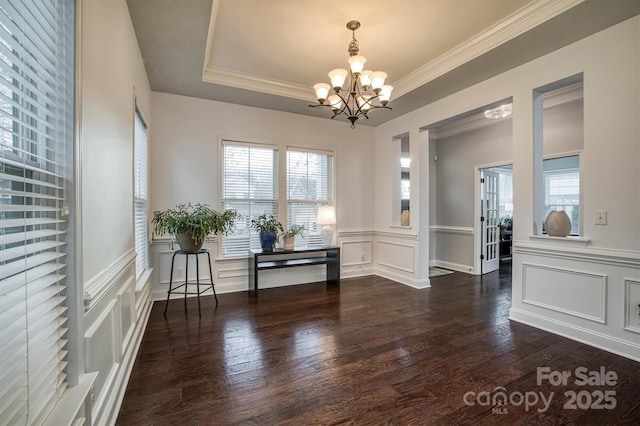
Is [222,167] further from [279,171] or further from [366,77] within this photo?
[366,77]

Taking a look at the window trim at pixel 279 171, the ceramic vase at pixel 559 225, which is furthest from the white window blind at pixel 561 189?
the window trim at pixel 279 171

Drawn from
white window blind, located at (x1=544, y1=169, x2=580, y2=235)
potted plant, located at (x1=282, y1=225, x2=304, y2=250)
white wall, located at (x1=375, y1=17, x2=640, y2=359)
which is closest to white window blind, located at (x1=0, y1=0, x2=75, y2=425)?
potted plant, located at (x1=282, y1=225, x2=304, y2=250)

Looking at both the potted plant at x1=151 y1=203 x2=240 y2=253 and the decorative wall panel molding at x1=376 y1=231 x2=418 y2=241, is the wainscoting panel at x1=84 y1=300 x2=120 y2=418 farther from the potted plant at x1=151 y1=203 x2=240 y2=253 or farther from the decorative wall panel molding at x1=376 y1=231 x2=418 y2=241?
the decorative wall panel molding at x1=376 y1=231 x2=418 y2=241

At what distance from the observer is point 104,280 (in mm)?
1625

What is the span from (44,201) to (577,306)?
394cm

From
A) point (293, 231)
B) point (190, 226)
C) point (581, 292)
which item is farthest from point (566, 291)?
point (190, 226)

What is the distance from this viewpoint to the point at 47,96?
1.15 meters

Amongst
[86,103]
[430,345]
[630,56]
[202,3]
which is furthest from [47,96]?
[630,56]

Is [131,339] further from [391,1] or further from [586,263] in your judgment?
[586,263]

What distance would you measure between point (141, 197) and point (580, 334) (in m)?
4.58

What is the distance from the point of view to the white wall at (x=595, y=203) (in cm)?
244

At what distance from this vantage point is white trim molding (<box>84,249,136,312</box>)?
4.60 ft

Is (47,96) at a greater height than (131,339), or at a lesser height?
greater

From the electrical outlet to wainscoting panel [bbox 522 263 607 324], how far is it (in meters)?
0.47
